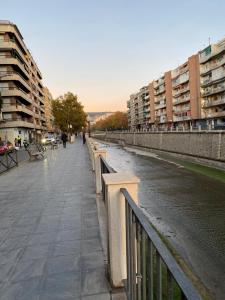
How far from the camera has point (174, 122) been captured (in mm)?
90125

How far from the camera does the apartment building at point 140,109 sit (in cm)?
12289

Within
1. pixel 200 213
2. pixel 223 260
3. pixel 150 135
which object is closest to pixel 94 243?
pixel 223 260

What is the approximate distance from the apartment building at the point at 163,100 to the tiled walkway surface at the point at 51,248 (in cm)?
8796

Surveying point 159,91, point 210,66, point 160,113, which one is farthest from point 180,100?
point 159,91

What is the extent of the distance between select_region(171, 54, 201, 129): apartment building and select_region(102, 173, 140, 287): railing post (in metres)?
66.4

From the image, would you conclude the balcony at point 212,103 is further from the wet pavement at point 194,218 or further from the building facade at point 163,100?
the wet pavement at point 194,218

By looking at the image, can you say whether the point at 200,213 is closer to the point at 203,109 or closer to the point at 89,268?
the point at 89,268

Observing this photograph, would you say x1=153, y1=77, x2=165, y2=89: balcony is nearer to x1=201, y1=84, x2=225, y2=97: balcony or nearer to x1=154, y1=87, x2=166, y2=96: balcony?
x1=154, y1=87, x2=166, y2=96: balcony

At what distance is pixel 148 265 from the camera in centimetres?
212

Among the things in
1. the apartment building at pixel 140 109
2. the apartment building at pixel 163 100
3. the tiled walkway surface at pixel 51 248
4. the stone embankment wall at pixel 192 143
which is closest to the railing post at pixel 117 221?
the tiled walkway surface at pixel 51 248

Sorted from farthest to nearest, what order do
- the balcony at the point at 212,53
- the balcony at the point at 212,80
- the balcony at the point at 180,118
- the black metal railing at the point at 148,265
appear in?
the balcony at the point at 180,118, the balcony at the point at 212,53, the balcony at the point at 212,80, the black metal railing at the point at 148,265

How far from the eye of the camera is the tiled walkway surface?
10.7 ft

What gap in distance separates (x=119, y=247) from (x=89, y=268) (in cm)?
84

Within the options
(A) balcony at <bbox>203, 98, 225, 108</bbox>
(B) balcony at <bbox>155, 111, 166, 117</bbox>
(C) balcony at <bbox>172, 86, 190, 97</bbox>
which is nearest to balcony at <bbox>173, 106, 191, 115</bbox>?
(C) balcony at <bbox>172, 86, 190, 97</bbox>
